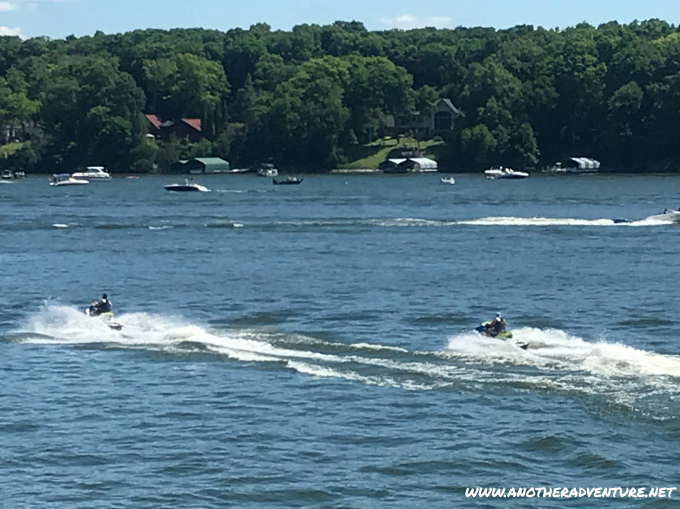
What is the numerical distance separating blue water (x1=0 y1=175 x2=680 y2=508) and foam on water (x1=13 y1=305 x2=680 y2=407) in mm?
129

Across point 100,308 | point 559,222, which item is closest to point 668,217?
point 559,222

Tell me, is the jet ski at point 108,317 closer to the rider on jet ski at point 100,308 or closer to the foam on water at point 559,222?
the rider on jet ski at point 100,308

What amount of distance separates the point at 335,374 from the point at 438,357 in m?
3.84

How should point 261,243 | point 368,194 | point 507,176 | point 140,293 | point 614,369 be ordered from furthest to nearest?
point 507,176
point 368,194
point 261,243
point 140,293
point 614,369

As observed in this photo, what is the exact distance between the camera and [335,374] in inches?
1644

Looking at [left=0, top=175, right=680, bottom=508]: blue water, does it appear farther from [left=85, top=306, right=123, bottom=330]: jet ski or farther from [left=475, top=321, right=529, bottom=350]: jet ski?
[left=475, top=321, right=529, bottom=350]: jet ski

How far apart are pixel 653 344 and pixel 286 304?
55.2ft

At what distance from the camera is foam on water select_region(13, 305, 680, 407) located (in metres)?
39.6

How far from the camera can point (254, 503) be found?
97.3ft

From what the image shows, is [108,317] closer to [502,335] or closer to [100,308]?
[100,308]

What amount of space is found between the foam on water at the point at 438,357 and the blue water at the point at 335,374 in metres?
0.13

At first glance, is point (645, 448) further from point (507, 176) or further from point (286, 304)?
point (507, 176)

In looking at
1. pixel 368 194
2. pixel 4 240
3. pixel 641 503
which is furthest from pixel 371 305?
pixel 368 194

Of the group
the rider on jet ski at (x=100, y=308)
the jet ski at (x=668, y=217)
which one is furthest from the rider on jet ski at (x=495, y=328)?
the jet ski at (x=668, y=217)
